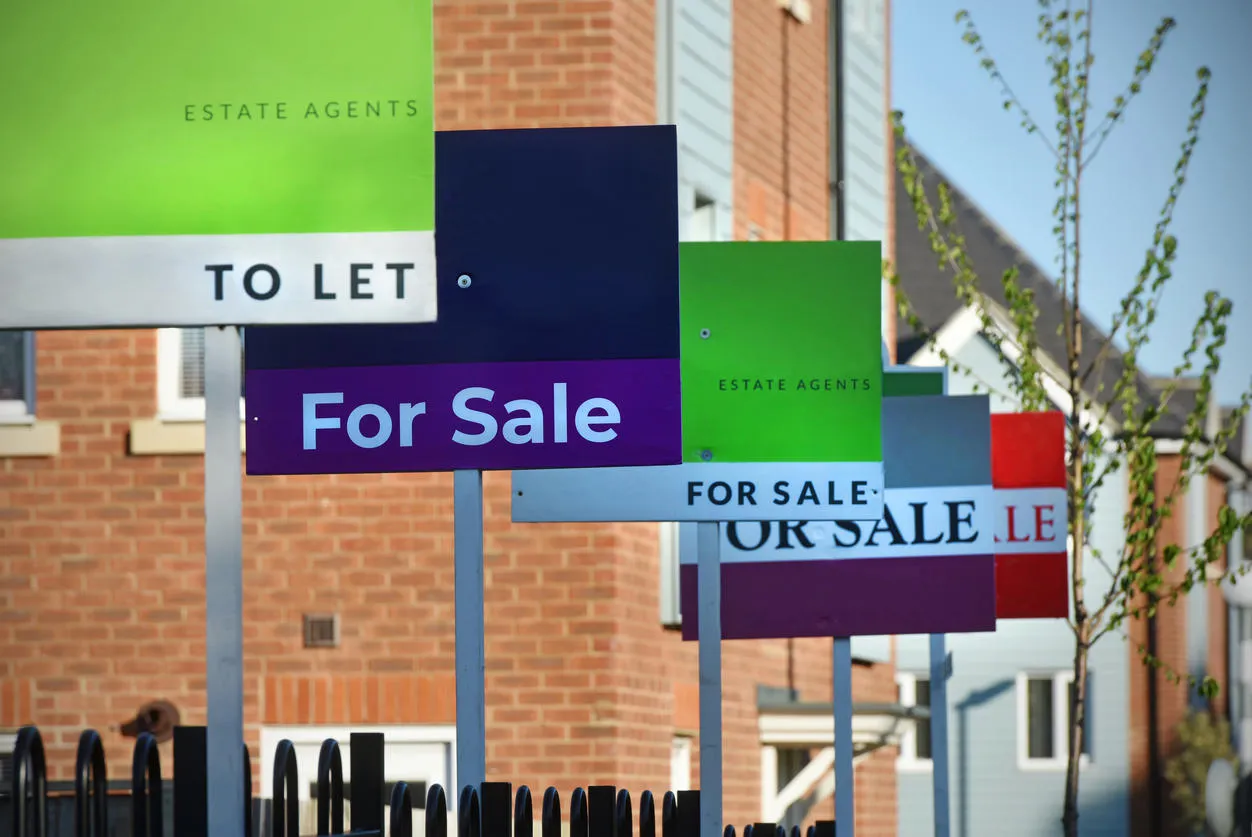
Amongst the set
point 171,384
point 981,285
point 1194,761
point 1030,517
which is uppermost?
point 981,285

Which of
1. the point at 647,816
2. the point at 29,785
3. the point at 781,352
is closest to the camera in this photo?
the point at 29,785

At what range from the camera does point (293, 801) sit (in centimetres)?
438

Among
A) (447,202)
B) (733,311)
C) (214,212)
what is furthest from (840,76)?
(214,212)

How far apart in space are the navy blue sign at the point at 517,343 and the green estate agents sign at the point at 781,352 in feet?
5.54

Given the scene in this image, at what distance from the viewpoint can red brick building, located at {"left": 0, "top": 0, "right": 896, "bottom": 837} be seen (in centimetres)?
1279

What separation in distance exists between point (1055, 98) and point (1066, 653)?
22.2 metres

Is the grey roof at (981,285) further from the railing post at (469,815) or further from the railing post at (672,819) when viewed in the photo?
the railing post at (469,815)

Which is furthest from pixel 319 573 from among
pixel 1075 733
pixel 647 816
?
pixel 647 816

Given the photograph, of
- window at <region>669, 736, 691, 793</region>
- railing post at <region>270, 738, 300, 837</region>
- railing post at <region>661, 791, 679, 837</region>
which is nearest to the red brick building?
window at <region>669, 736, 691, 793</region>

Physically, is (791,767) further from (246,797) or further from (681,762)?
(246,797)

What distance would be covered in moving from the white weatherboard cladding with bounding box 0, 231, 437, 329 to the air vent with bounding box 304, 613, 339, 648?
28.1ft

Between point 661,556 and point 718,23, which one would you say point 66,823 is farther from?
point 718,23

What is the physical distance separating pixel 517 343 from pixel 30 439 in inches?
283

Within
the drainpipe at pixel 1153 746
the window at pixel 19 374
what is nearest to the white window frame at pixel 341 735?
the window at pixel 19 374
